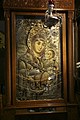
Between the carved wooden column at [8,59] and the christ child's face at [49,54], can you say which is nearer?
the carved wooden column at [8,59]

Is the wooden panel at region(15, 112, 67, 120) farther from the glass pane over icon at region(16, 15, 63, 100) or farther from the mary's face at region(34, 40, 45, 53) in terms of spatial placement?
the mary's face at region(34, 40, 45, 53)

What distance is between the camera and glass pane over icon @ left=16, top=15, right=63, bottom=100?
2.48 m

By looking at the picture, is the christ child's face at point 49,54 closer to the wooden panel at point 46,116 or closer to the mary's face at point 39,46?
the mary's face at point 39,46

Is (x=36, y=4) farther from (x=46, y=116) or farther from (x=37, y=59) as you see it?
(x=46, y=116)

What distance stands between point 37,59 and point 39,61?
31 millimetres

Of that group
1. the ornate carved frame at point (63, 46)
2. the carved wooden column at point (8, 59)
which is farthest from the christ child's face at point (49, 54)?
the carved wooden column at point (8, 59)

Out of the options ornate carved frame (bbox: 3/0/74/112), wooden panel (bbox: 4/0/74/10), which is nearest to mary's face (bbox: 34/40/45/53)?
ornate carved frame (bbox: 3/0/74/112)

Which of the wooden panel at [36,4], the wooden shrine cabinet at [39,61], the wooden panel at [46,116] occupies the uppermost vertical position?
the wooden panel at [36,4]

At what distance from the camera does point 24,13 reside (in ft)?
8.13

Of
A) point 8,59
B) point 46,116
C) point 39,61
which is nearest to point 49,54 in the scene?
point 39,61

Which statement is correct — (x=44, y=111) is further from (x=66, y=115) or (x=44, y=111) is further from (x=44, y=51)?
(x=44, y=51)

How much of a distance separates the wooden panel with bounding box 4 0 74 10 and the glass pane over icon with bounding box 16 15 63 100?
0.37 ft

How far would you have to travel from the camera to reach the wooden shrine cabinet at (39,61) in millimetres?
2424

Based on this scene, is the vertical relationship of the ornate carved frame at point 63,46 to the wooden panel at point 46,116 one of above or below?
above
